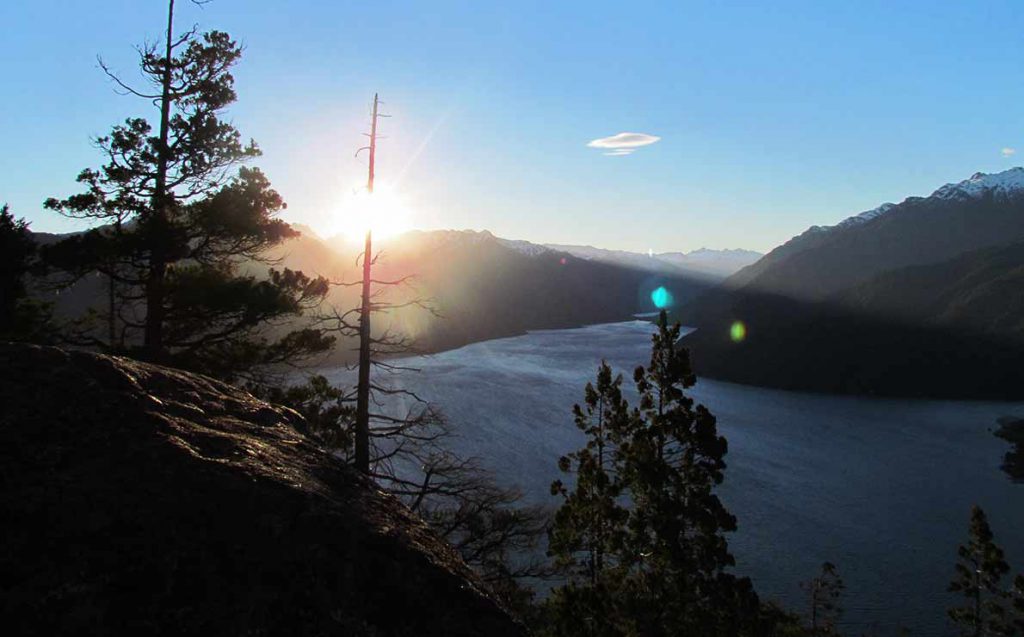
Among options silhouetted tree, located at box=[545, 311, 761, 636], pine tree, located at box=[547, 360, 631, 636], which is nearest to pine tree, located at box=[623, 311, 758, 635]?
silhouetted tree, located at box=[545, 311, 761, 636]

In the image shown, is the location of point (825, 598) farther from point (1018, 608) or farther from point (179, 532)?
point (179, 532)

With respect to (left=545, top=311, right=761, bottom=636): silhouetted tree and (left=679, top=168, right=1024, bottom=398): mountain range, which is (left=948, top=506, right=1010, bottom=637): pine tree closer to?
(left=545, top=311, right=761, bottom=636): silhouetted tree

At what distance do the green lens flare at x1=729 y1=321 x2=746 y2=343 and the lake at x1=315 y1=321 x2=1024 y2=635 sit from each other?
41.6 metres

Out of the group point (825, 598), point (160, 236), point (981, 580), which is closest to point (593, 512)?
point (160, 236)

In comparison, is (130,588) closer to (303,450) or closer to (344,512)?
(344,512)

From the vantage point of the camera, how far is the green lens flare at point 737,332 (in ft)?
452

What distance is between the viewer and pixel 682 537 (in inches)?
637

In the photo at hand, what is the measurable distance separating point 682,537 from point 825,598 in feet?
67.4

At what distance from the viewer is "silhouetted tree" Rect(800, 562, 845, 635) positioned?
2922cm

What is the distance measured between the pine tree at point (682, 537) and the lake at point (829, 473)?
1900 cm

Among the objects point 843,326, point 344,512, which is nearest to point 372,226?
point 344,512

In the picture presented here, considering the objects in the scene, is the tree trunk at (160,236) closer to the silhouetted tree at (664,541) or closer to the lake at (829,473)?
the silhouetted tree at (664,541)

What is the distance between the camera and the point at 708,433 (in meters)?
16.0

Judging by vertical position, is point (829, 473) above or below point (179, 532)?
below
